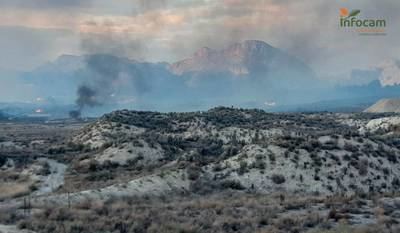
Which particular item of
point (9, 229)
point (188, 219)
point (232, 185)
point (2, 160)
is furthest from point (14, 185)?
point (188, 219)

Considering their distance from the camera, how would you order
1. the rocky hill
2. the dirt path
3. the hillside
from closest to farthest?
the dirt path, the hillside, the rocky hill

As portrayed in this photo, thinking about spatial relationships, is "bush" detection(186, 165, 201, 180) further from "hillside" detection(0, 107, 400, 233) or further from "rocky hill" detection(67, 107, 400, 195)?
"hillside" detection(0, 107, 400, 233)

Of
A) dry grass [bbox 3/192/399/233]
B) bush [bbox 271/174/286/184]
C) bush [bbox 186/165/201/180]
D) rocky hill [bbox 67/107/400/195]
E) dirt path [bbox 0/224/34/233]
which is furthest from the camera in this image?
bush [bbox 186/165/201/180]

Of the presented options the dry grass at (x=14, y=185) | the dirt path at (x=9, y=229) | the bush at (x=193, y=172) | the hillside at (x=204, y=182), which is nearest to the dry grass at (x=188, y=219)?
the hillside at (x=204, y=182)

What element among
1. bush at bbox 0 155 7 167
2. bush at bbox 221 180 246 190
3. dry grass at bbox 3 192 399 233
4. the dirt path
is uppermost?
the dirt path

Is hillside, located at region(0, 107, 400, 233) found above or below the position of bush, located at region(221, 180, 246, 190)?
above

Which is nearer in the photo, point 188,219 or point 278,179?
point 188,219

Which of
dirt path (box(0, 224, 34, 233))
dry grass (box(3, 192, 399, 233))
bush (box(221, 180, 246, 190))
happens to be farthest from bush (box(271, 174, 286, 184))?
dirt path (box(0, 224, 34, 233))

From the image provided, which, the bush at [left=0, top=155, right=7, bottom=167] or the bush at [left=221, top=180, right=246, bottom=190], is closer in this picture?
the bush at [left=221, top=180, right=246, bottom=190]

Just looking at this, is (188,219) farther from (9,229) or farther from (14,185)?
(14,185)

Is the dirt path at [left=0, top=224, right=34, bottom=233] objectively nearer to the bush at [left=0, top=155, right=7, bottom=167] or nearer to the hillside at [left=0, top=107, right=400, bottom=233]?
the hillside at [left=0, top=107, right=400, bottom=233]

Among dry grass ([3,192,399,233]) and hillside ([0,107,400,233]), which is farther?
hillside ([0,107,400,233])

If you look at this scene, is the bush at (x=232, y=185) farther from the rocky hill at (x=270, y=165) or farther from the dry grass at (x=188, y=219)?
the dry grass at (x=188, y=219)

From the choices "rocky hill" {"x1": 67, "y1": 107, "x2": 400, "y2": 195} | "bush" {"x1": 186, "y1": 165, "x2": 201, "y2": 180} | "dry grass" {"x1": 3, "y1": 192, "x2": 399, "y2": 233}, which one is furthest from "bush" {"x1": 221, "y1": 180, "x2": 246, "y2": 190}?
"dry grass" {"x1": 3, "y1": 192, "x2": 399, "y2": 233}
